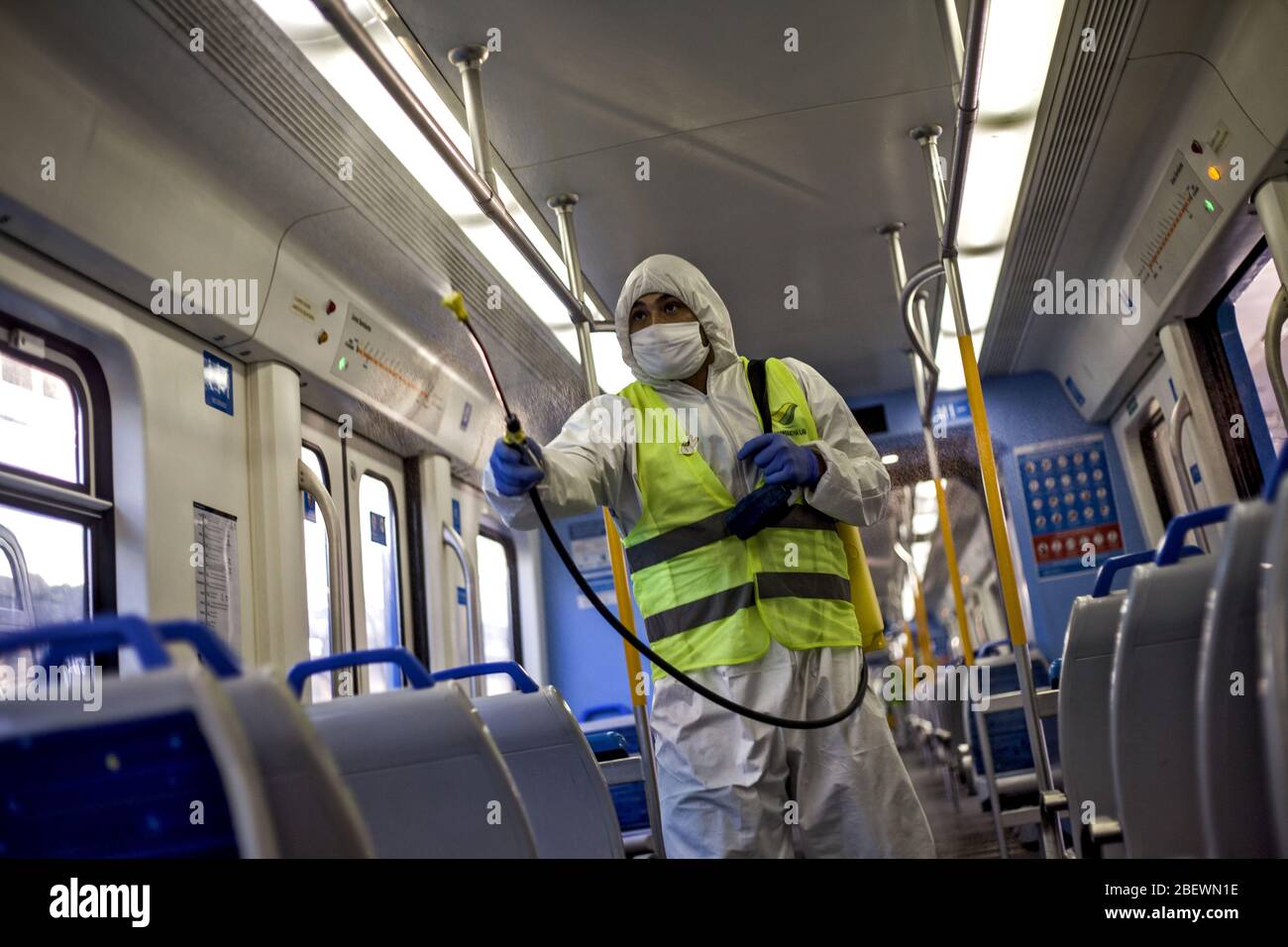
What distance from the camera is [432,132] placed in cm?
233

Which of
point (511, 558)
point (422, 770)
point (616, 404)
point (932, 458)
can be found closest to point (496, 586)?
point (511, 558)

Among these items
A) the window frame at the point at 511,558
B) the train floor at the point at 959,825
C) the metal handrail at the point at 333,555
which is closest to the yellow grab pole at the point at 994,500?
the train floor at the point at 959,825

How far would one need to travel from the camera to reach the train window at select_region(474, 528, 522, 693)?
2.24 m

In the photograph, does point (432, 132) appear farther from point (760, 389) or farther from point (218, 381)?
point (760, 389)

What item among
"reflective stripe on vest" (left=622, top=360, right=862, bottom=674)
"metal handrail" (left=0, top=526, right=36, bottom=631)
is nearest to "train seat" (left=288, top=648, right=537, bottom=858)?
"metal handrail" (left=0, top=526, right=36, bottom=631)

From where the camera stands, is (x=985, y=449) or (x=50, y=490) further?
(x=985, y=449)

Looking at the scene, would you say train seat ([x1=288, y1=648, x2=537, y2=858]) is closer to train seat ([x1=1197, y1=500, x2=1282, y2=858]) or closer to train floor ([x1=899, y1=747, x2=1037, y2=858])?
train seat ([x1=1197, y1=500, x2=1282, y2=858])

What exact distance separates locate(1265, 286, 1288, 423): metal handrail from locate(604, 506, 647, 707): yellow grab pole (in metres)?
1.24

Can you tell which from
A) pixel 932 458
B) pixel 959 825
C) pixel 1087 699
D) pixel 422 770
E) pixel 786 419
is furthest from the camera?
pixel 959 825

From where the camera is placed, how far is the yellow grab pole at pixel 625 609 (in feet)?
7.76

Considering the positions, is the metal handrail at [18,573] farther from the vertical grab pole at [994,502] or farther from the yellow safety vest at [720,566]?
the vertical grab pole at [994,502]

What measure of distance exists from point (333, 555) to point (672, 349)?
83cm
